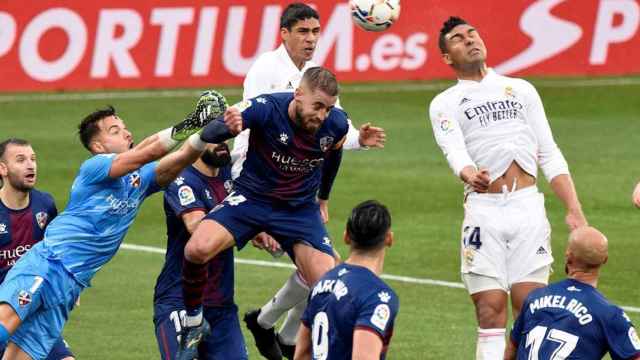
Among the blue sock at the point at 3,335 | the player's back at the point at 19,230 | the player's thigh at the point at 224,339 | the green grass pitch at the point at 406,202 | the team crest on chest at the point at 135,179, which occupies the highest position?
the team crest on chest at the point at 135,179

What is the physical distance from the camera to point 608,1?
28438mm

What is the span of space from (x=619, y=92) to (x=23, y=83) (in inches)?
439

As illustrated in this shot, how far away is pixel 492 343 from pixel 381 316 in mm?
3123

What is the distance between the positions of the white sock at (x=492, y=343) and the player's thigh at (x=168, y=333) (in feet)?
7.70

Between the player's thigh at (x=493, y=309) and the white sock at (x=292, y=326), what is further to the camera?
the white sock at (x=292, y=326)

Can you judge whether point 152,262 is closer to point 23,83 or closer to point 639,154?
point 639,154

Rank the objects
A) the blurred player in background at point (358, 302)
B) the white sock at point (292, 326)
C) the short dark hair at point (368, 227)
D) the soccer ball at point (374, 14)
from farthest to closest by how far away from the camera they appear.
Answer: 1. the soccer ball at point (374, 14)
2. the white sock at point (292, 326)
3. the short dark hair at point (368, 227)
4. the blurred player in background at point (358, 302)

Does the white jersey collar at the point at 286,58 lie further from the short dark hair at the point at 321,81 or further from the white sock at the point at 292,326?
the short dark hair at the point at 321,81

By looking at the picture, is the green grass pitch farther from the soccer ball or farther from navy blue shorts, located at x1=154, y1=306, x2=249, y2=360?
the soccer ball

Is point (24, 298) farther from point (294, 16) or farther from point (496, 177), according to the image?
point (294, 16)

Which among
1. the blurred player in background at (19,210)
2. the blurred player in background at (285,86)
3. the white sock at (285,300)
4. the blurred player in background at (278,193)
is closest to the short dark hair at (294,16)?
the blurred player in background at (285,86)

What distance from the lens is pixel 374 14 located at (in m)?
14.9

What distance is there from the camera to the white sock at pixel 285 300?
44.8 feet

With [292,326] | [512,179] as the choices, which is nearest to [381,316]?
[512,179]
